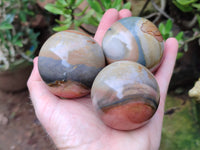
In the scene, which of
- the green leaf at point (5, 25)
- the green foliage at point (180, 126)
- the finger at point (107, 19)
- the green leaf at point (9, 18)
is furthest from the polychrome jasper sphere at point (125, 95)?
the green leaf at point (9, 18)

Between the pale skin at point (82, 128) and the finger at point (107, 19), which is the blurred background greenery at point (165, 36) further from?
the pale skin at point (82, 128)

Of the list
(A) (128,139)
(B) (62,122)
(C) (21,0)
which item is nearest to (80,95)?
(B) (62,122)

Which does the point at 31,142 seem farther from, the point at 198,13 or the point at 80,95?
the point at 198,13

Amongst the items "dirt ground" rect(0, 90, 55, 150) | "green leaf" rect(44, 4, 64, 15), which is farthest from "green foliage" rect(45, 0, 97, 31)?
"dirt ground" rect(0, 90, 55, 150)

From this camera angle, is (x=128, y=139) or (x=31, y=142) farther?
(x=31, y=142)

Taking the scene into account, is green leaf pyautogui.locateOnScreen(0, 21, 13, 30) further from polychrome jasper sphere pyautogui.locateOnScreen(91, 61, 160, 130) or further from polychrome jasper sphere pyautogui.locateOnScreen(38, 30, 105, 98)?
polychrome jasper sphere pyautogui.locateOnScreen(91, 61, 160, 130)

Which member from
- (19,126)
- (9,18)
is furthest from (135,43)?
(19,126)
